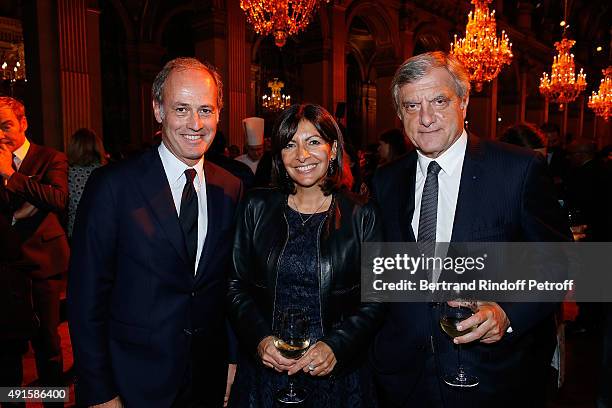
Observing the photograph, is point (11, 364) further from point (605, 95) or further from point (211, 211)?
point (605, 95)

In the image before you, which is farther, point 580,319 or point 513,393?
point 580,319

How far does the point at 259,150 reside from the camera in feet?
20.8

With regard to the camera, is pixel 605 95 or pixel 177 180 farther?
pixel 605 95

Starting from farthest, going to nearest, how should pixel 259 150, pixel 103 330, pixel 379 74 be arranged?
1. pixel 379 74
2. pixel 259 150
3. pixel 103 330

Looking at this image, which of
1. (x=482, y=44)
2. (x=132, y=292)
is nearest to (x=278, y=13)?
(x=482, y=44)

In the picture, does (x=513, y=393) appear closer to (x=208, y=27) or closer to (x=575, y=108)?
(x=208, y=27)

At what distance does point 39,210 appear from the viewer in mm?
3061

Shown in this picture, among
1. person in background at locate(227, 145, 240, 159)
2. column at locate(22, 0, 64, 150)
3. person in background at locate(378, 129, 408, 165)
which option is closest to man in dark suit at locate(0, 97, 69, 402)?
person in background at locate(378, 129, 408, 165)

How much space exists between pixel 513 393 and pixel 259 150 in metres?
4.96

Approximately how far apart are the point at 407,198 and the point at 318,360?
786 millimetres

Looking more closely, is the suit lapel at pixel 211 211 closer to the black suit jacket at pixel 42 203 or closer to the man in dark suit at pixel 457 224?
the man in dark suit at pixel 457 224

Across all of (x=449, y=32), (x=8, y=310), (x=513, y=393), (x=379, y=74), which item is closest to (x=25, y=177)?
(x=8, y=310)

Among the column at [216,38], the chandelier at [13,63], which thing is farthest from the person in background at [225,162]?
the chandelier at [13,63]

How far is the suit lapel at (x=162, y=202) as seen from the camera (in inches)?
73.7
